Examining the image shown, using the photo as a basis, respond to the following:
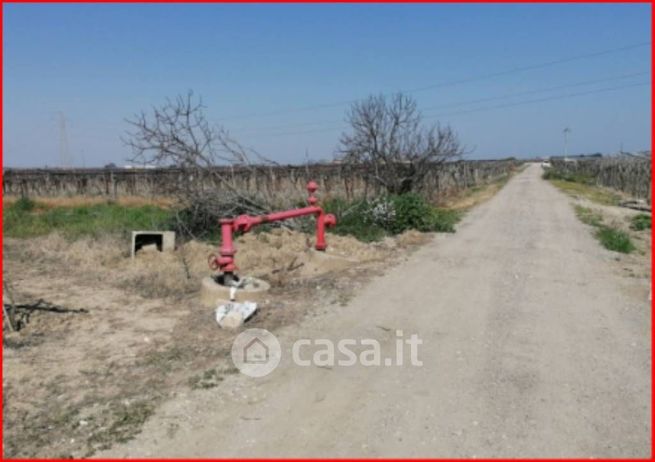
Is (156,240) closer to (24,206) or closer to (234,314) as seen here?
(234,314)

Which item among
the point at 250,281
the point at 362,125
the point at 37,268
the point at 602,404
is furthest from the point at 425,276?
the point at 362,125

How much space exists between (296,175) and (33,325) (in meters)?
16.5

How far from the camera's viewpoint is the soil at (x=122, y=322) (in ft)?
12.4

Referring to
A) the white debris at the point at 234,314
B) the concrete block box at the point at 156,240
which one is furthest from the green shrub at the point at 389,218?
the white debris at the point at 234,314

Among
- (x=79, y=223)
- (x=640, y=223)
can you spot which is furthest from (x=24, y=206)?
(x=640, y=223)

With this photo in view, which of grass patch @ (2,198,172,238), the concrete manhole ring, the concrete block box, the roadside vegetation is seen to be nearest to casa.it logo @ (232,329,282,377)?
the concrete manhole ring

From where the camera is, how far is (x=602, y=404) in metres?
3.89

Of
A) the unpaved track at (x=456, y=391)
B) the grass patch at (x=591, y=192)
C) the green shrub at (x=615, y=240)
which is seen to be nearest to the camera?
the unpaved track at (x=456, y=391)

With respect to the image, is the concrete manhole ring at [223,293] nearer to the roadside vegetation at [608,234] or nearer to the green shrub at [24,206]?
the roadside vegetation at [608,234]

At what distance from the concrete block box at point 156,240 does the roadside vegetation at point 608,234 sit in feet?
27.0

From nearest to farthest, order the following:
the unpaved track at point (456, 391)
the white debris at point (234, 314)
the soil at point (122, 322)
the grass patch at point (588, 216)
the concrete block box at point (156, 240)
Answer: the unpaved track at point (456, 391), the soil at point (122, 322), the white debris at point (234, 314), the concrete block box at point (156, 240), the grass patch at point (588, 216)

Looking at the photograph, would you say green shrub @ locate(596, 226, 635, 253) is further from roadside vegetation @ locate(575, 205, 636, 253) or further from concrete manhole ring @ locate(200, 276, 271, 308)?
A: concrete manhole ring @ locate(200, 276, 271, 308)

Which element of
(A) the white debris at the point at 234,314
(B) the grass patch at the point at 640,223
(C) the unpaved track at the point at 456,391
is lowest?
(C) the unpaved track at the point at 456,391

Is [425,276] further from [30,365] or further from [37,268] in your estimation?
[37,268]
